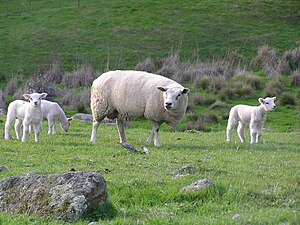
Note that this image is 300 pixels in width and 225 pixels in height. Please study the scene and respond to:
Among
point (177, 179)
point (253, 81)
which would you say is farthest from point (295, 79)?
point (177, 179)

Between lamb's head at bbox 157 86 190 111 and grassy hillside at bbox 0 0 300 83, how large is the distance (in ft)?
81.5

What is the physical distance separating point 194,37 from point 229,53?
4194 mm

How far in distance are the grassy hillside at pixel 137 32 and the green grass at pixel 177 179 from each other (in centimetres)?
2625

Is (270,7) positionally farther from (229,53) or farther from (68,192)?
(68,192)

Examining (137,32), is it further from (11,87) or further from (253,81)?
(253,81)

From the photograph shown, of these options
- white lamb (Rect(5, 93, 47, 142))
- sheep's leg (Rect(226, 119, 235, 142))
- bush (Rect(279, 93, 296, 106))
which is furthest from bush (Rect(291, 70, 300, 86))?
white lamb (Rect(5, 93, 47, 142))

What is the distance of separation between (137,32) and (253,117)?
32408mm

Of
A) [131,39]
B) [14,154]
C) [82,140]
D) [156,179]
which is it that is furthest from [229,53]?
[156,179]

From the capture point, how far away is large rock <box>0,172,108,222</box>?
25.2ft

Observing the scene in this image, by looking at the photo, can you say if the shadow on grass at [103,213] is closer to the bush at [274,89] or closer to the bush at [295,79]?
the bush at [274,89]

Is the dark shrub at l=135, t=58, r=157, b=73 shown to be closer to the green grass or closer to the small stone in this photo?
the green grass

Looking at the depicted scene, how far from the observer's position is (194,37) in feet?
160

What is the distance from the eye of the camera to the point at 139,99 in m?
17.4

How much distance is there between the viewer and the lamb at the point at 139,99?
16.8 meters
